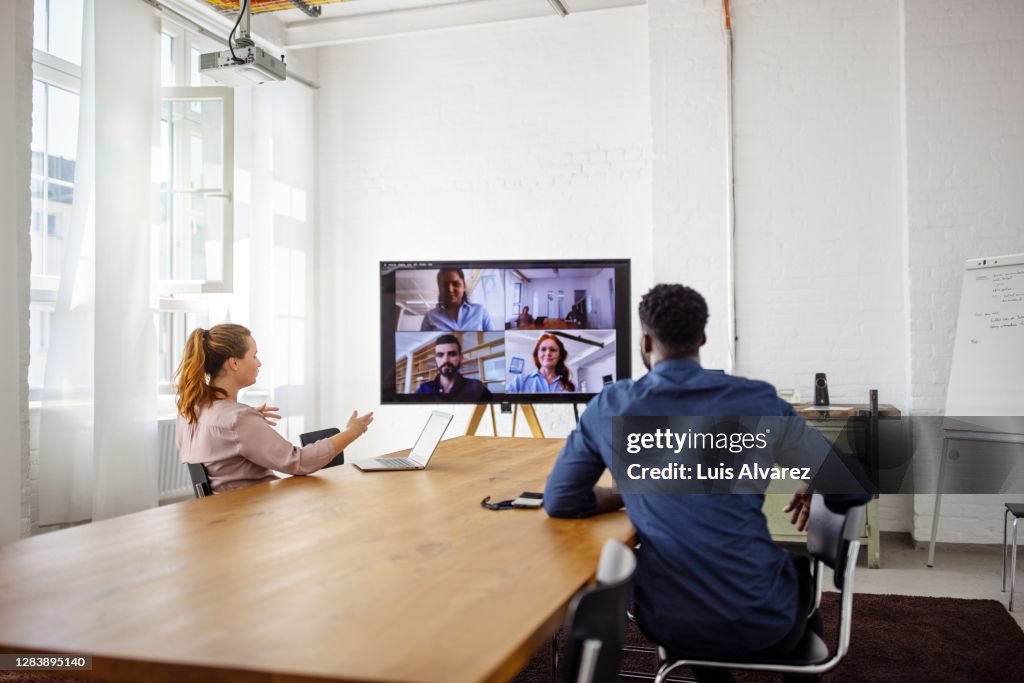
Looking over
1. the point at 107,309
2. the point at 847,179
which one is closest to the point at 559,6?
the point at 847,179

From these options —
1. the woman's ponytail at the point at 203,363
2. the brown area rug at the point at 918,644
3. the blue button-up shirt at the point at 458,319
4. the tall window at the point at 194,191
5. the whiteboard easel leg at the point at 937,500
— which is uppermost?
the tall window at the point at 194,191

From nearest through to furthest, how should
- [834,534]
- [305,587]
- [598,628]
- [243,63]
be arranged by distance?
[598,628], [305,587], [834,534], [243,63]

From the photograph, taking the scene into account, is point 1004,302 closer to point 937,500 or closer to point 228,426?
point 937,500

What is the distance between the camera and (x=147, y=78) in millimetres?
4922

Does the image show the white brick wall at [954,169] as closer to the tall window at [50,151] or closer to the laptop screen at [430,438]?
the laptop screen at [430,438]

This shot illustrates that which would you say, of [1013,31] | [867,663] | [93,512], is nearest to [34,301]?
[93,512]

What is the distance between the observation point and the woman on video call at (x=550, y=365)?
453cm

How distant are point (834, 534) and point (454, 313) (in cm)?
281

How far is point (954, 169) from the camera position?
4.99 m

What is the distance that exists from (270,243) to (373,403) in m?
1.40

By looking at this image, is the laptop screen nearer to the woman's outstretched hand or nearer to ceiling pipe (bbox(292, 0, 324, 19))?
the woman's outstretched hand

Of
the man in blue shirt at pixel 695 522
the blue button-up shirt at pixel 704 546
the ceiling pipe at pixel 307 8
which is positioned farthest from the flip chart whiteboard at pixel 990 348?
the ceiling pipe at pixel 307 8

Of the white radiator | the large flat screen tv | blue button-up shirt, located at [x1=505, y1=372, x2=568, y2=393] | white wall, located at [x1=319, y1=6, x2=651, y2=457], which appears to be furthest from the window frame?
blue button-up shirt, located at [x1=505, y1=372, x2=568, y2=393]

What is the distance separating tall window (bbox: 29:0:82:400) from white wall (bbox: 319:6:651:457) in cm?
216
